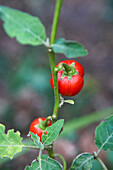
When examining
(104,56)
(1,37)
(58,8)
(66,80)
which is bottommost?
(66,80)

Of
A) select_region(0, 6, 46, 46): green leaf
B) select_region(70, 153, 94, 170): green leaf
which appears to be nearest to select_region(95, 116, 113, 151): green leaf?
select_region(70, 153, 94, 170): green leaf

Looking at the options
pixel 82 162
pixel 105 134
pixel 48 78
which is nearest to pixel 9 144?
pixel 82 162

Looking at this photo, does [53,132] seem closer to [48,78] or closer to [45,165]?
[45,165]

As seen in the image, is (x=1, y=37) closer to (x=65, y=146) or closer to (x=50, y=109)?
(x=50, y=109)

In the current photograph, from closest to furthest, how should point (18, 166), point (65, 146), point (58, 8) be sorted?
point (58, 8) → point (18, 166) → point (65, 146)

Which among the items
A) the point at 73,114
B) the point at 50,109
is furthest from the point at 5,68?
the point at 73,114

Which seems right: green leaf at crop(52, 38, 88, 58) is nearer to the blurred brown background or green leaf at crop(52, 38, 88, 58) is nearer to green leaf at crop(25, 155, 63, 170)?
green leaf at crop(25, 155, 63, 170)

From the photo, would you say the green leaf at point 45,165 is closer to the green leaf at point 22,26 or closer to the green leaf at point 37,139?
the green leaf at point 37,139
